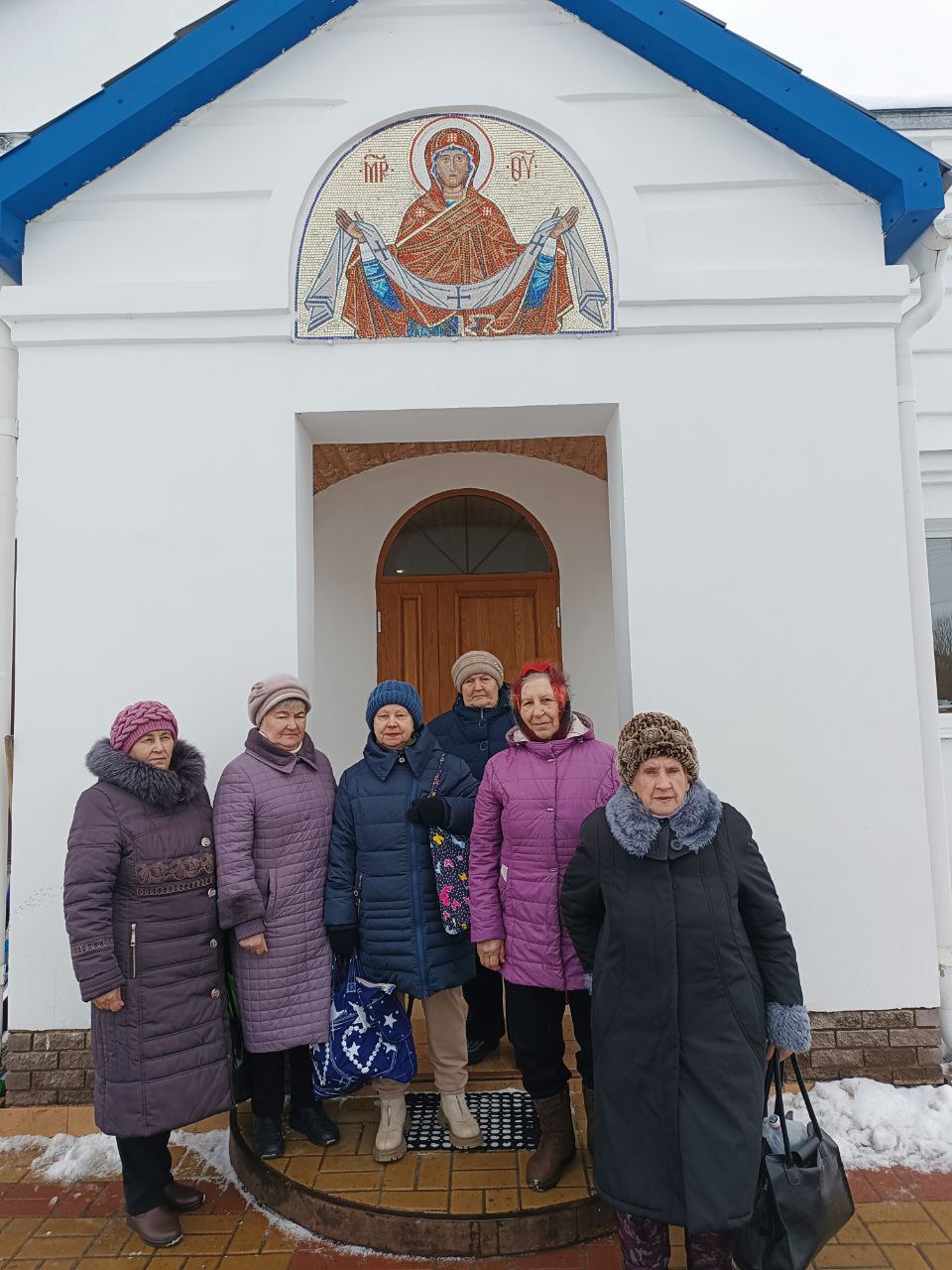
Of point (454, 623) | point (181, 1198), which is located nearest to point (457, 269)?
point (454, 623)

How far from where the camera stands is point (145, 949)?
290 cm

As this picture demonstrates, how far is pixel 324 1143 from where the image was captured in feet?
10.6

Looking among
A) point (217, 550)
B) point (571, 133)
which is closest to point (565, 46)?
point (571, 133)

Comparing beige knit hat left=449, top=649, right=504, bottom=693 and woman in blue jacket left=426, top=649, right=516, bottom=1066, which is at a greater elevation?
beige knit hat left=449, top=649, right=504, bottom=693

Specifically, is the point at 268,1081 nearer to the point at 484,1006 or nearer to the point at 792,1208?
the point at 484,1006

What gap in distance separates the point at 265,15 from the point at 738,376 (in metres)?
2.60

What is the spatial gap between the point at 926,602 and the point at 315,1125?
132 inches

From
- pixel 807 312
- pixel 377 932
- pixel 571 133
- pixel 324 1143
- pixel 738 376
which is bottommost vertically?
pixel 324 1143

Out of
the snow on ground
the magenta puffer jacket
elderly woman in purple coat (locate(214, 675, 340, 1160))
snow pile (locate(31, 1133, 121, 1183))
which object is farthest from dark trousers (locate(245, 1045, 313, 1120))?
the magenta puffer jacket

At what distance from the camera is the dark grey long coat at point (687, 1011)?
222 cm

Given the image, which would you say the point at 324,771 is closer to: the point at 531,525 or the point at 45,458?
the point at 45,458

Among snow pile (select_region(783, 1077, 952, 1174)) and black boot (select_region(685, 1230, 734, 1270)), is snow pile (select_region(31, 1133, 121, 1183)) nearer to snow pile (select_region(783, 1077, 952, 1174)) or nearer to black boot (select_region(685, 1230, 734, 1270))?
black boot (select_region(685, 1230, 734, 1270))

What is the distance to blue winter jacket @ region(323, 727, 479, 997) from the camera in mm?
3107

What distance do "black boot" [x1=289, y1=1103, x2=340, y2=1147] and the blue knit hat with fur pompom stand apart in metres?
1.50
